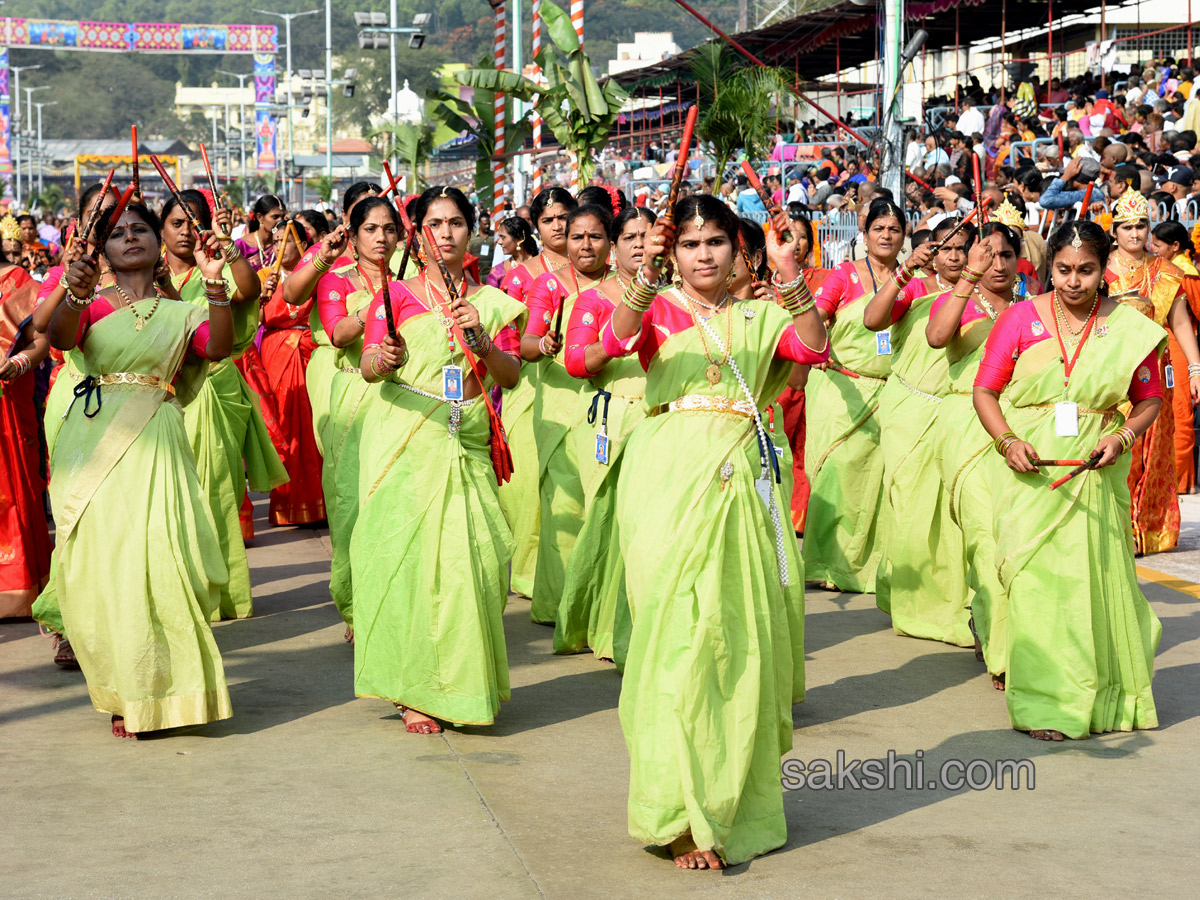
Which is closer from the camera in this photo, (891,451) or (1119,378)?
(1119,378)

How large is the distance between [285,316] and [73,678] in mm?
4256

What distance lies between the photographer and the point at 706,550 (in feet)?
14.7

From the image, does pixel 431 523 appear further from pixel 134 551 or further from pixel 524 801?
pixel 524 801

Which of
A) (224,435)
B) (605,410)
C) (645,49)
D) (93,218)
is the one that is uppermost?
(645,49)

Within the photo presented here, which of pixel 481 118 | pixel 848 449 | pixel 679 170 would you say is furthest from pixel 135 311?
pixel 481 118

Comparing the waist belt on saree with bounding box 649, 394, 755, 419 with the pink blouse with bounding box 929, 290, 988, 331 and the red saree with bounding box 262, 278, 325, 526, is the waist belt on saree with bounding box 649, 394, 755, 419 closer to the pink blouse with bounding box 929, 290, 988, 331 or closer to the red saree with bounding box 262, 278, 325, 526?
the pink blouse with bounding box 929, 290, 988, 331

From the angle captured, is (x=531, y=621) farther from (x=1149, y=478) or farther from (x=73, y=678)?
(x=1149, y=478)

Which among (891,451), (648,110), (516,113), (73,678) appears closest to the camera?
(73,678)

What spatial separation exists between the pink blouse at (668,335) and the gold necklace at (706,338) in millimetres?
26

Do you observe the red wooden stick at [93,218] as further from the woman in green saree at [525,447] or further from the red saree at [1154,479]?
the red saree at [1154,479]

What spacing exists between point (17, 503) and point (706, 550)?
15.7ft

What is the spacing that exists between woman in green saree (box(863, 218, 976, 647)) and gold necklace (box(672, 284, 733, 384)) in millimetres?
2585

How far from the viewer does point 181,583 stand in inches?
225

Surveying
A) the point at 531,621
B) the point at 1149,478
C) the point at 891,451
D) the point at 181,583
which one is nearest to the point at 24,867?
the point at 181,583
